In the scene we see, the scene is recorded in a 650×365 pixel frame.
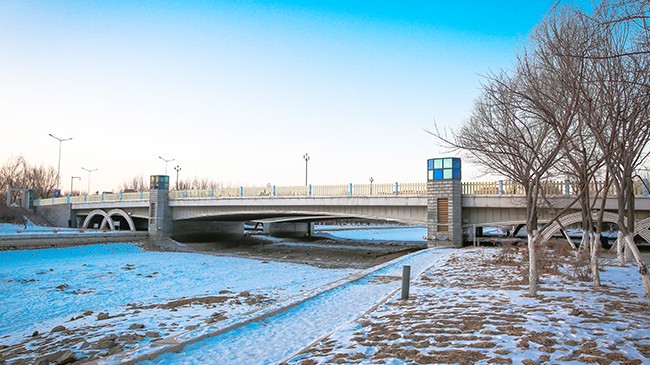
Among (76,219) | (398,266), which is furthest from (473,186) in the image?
(76,219)

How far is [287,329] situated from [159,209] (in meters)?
33.6

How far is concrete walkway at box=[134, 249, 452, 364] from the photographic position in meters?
6.10

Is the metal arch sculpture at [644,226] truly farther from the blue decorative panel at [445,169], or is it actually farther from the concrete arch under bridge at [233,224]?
the concrete arch under bridge at [233,224]

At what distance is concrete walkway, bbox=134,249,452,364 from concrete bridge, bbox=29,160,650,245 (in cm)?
794

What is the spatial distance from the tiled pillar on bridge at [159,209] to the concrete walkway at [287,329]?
29.8m

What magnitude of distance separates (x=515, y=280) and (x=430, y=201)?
13.4m

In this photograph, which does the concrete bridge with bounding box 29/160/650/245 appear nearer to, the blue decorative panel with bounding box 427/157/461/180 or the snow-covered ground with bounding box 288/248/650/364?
the blue decorative panel with bounding box 427/157/461/180

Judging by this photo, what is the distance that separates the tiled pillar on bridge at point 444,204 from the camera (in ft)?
79.6

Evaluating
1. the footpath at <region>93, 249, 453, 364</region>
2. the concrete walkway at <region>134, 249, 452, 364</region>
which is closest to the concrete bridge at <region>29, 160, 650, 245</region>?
the concrete walkway at <region>134, 249, 452, 364</region>

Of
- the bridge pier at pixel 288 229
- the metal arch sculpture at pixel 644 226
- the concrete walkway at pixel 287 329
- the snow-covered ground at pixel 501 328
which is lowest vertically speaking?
the bridge pier at pixel 288 229

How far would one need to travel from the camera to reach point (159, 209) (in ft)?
126

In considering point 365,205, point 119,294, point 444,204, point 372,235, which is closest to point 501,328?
point 119,294

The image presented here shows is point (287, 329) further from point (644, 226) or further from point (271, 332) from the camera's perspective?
point (644, 226)

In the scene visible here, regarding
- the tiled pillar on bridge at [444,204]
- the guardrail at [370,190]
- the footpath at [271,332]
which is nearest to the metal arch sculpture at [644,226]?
the guardrail at [370,190]
